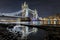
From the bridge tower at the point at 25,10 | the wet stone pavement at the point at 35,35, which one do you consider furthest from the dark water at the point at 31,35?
the bridge tower at the point at 25,10

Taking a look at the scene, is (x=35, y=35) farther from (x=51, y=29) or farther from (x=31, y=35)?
(x=51, y=29)

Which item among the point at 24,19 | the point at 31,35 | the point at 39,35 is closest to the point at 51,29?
the point at 39,35

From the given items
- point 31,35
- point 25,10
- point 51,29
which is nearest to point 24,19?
point 25,10

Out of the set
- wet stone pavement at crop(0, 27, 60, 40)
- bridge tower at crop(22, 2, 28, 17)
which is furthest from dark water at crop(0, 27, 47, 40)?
bridge tower at crop(22, 2, 28, 17)

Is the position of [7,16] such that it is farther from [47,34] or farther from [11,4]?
[47,34]

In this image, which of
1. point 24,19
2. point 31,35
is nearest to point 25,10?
point 24,19

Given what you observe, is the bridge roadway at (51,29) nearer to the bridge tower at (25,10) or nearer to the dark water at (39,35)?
the dark water at (39,35)

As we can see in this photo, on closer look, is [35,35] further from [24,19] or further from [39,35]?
[24,19]

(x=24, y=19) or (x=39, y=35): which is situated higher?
(x=24, y=19)

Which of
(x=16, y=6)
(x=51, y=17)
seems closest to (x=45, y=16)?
(x=51, y=17)

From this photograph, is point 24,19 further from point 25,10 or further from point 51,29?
point 51,29

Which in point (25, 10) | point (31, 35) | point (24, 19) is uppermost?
point (25, 10)

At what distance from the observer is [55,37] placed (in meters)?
2.46

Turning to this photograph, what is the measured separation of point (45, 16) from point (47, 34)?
273 mm
